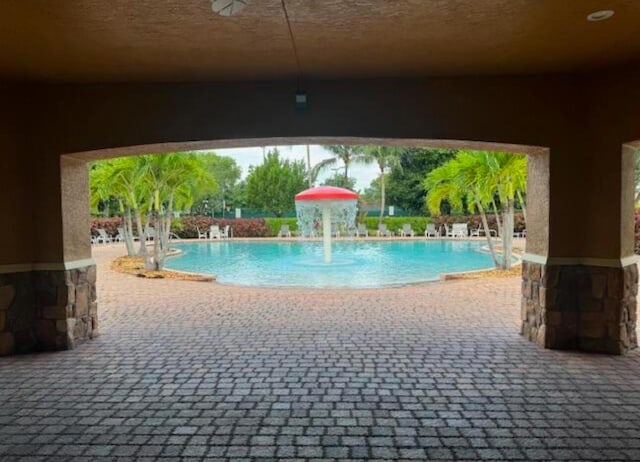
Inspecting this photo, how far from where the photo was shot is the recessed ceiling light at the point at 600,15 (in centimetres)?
309

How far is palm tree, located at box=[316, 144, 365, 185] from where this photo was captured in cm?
2781

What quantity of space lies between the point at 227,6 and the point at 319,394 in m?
2.90

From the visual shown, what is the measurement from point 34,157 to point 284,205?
897 inches

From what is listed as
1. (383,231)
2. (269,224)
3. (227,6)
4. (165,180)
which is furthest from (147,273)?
(383,231)

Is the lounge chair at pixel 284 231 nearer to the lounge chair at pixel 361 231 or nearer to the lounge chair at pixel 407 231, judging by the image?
the lounge chair at pixel 361 231

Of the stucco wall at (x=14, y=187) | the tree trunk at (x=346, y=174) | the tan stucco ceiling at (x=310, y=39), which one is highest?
the tree trunk at (x=346, y=174)

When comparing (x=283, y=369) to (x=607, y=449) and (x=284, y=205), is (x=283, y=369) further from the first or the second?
(x=284, y=205)

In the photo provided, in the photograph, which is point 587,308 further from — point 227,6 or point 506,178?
point 506,178

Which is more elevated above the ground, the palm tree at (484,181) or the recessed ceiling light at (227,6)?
the recessed ceiling light at (227,6)

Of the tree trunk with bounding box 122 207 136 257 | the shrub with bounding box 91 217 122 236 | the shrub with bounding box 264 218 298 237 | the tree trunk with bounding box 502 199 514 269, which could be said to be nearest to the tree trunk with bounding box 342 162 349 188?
the shrub with bounding box 264 218 298 237

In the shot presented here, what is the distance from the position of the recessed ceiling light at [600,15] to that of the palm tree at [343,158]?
2390 centimetres

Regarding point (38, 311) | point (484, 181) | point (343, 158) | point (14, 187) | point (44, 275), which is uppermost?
point (343, 158)

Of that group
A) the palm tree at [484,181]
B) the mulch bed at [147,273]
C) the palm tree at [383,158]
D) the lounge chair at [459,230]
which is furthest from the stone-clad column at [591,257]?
the palm tree at [383,158]

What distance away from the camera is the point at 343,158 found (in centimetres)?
2841
